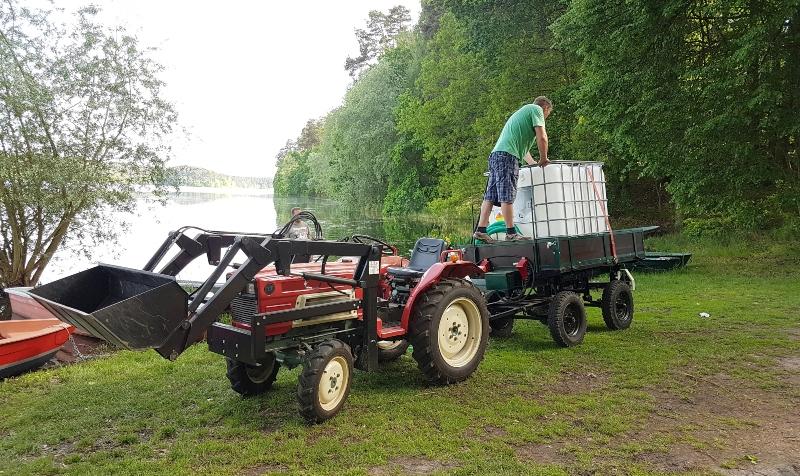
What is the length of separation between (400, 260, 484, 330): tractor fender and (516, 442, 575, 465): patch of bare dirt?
1646 millimetres

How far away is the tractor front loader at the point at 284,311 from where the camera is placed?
3.99m

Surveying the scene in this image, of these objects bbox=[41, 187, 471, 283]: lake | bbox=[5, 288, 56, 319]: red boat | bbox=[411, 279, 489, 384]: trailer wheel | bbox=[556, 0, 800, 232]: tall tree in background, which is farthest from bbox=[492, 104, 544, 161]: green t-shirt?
bbox=[556, 0, 800, 232]: tall tree in background

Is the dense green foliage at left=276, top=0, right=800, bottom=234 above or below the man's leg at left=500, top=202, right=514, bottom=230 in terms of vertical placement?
above

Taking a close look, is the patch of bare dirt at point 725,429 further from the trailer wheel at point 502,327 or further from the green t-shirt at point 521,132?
the green t-shirt at point 521,132

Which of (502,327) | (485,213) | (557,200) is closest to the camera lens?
(557,200)

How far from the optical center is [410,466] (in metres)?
3.76

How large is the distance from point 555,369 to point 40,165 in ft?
32.8

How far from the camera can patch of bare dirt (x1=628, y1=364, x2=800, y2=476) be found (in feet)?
12.2

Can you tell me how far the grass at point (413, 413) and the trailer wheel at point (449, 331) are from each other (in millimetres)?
202

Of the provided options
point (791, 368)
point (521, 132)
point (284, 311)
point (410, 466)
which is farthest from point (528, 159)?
point (410, 466)

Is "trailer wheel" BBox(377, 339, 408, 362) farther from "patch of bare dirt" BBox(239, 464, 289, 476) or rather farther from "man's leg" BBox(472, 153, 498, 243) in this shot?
"patch of bare dirt" BBox(239, 464, 289, 476)

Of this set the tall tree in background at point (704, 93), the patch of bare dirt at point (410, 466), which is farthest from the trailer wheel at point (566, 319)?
the tall tree in background at point (704, 93)

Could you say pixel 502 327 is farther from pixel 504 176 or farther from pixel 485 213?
pixel 504 176

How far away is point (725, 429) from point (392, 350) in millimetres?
3131
